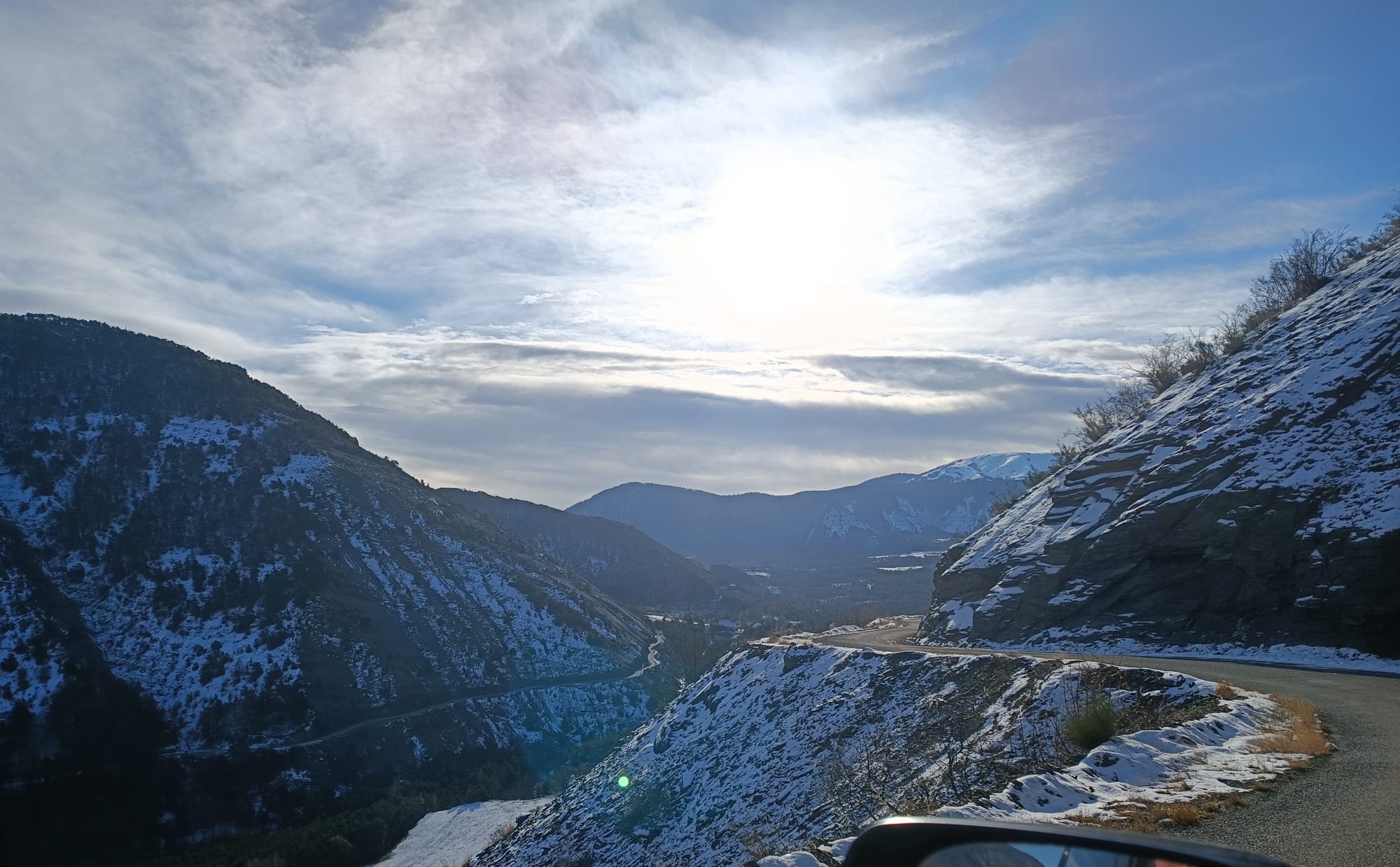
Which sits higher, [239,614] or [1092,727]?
[1092,727]

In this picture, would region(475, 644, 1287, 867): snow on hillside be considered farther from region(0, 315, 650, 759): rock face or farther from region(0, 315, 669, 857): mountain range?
region(0, 315, 650, 759): rock face

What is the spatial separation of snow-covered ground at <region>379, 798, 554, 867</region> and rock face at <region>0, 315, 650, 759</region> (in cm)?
1676

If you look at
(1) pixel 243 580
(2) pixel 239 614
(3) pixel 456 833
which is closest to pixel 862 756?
(3) pixel 456 833

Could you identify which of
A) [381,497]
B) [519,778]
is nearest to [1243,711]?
[519,778]

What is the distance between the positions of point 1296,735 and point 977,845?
10252 millimetres

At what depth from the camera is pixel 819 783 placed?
18.7 meters

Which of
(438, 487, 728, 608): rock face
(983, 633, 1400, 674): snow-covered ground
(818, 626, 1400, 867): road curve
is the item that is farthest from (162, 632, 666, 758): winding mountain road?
(438, 487, 728, 608): rock face

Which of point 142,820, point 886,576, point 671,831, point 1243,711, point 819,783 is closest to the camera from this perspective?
point 1243,711

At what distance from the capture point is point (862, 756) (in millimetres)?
19203

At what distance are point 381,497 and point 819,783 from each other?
2940 inches

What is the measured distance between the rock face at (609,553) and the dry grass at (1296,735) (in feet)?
444

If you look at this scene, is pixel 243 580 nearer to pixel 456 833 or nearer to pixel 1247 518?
pixel 456 833

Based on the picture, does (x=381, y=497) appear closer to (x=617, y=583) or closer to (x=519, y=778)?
(x=519, y=778)

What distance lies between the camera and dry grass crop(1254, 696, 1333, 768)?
982cm
